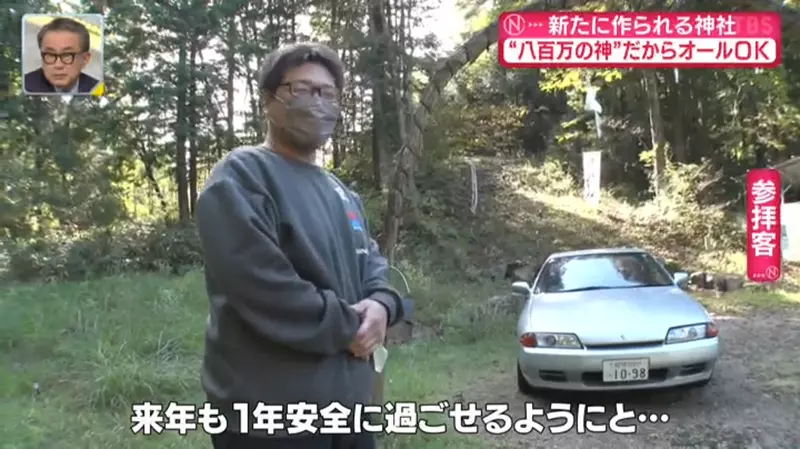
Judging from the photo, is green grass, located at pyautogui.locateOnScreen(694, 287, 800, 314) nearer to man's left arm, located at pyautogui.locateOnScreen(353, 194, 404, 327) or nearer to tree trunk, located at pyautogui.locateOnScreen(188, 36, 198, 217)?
tree trunk, located at pyautogui.locateOnScreen(188, 36, 198, 217)

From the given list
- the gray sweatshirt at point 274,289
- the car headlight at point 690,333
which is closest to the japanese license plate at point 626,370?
the car headlight at point 690,333

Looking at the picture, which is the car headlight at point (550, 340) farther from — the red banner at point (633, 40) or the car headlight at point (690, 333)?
the red banner at point (633, 40)

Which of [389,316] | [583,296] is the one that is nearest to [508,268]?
[583,296]

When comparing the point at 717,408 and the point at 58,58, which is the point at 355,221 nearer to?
the point at 717,408

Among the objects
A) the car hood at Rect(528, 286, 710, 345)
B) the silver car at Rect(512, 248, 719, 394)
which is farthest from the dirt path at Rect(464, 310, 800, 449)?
the car hood at Rect(528, 286, 710, 345)

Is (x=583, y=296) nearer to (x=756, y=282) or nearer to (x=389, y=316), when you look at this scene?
(x=389, y=316)

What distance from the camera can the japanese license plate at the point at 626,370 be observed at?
14.5ft

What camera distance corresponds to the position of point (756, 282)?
10828 mm

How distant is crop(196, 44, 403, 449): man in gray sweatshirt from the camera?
4.54 ft

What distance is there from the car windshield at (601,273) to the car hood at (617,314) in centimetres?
17

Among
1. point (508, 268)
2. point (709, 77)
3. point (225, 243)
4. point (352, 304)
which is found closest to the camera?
point (225, 243)

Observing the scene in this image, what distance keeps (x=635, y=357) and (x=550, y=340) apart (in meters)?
0.56

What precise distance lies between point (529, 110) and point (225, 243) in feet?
65.2

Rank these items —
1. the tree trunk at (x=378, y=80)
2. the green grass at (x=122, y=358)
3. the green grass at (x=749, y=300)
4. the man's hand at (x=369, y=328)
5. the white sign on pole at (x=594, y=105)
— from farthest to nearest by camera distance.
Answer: the white sign on pole at (x=594, y=105), the tree trunk at (x=378, y=80), the green grass at (x=749, y=300), the green grass at (x=122, y=358), the man's hand at (x=369, y=328)
